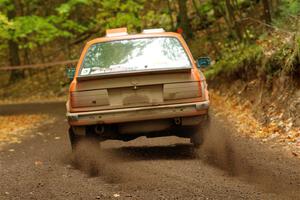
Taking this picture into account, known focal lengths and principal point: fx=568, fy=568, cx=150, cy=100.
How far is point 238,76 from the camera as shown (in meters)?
16.2

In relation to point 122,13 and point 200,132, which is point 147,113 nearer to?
point 200,132

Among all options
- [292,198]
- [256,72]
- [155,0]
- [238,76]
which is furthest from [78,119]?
[155,0]

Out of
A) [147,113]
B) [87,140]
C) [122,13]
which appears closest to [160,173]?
[147,113]

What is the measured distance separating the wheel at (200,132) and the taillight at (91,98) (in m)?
1.44

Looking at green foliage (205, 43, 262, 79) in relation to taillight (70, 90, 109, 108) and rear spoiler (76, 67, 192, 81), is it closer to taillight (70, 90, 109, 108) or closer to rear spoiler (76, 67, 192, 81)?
rear spoiler (76, 67, 192, 81)

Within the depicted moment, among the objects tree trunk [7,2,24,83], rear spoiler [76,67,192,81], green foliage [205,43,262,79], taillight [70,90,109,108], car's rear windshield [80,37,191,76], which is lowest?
tree trunk [7,2,24,83]

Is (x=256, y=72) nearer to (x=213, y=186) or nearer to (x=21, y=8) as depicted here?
(x=213, y=186)

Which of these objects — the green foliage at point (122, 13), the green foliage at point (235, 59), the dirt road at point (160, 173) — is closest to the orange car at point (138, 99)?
the dirt road at point (160, 173)

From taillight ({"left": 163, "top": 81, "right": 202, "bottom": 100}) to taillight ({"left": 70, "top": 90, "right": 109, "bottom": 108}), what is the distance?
0.84 m

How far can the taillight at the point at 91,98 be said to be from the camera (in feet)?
25.6

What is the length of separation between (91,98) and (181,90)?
4.08 feet

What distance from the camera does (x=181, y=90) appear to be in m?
7.82

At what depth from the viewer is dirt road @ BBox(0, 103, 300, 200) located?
5914 mm

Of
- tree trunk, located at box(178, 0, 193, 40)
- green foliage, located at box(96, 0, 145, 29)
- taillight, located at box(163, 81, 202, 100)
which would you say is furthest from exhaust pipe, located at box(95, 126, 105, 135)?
tree trunk, located at box(178, 0, 193, 40)
